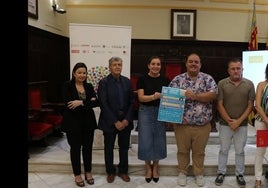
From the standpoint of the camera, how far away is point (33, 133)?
3898mm

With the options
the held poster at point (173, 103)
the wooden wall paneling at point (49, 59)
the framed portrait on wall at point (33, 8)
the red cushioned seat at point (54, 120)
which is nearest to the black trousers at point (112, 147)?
the held poster at point (173, 103)

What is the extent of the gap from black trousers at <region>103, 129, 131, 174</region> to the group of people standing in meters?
0.01

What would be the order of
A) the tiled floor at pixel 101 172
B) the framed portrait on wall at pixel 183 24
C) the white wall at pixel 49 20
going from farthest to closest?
the framed portrait on wall at pixel 183 24 → the white wall at pixel 49 20 → the tiled floor at pixel 101 172

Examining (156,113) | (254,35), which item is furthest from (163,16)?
(156,113)

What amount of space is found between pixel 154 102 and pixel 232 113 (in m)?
0.86

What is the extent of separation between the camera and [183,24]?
21.2 ft

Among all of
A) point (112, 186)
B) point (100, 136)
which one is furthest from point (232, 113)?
point (100, 136)

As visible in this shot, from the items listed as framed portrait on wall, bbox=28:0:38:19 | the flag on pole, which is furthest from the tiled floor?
the flag on pole

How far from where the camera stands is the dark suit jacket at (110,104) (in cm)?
323

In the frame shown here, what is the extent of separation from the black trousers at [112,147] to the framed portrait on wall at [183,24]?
3.75m

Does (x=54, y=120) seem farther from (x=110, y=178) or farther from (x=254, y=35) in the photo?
(x=254, y=35)

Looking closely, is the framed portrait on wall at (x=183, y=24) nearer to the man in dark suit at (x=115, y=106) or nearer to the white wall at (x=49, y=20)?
the white wall at (x=49, y=20)

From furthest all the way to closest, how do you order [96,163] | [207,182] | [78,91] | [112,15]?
[112,15] → [96,163] → [207,182] → [78,91]

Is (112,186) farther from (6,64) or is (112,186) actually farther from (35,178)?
(6,64)
